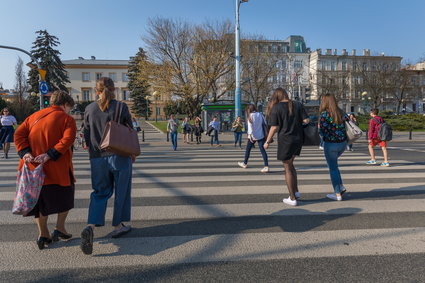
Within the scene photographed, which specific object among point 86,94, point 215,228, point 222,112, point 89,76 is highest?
point 89,76

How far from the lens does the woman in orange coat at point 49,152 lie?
3.12 meters

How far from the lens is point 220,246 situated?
10.9 ft

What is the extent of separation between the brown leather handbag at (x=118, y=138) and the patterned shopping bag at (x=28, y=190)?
2.16 feet

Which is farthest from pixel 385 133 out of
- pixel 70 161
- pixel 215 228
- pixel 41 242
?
pixel 41 242

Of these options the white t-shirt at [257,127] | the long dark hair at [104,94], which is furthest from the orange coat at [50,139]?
the white t-shirt at [257,127]

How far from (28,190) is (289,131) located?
355 cm

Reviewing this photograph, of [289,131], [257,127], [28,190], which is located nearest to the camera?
[28,190]

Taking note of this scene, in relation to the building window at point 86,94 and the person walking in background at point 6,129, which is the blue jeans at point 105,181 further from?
the building window at point 86,94

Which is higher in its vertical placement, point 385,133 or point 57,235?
point 385,133

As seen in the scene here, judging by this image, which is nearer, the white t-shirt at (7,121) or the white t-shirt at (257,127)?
the white t-shirt at (257,127)

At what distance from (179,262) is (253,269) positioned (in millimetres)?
702

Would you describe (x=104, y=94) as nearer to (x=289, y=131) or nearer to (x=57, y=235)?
(x=57, y=235)

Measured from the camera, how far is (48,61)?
5366cm

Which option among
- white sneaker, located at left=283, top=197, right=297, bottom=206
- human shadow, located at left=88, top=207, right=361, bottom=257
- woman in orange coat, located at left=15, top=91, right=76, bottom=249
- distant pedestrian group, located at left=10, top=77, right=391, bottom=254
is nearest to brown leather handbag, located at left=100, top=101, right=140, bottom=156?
distant pedestrian group, located at left=10, top=77, right=391, bottom=254
